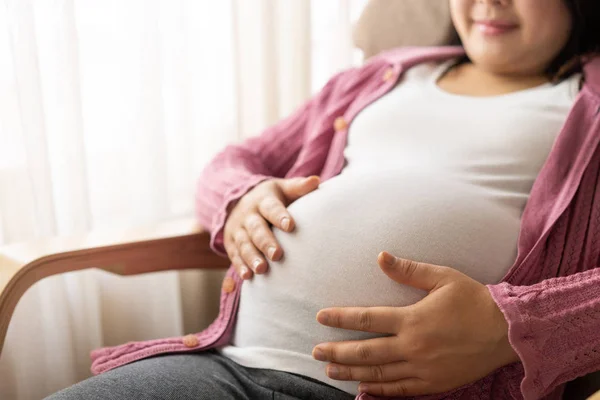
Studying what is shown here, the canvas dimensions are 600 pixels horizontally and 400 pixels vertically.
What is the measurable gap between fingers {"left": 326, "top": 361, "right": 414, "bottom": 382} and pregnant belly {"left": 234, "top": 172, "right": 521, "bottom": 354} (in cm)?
5

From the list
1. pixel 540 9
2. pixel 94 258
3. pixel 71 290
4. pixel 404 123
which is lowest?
pixel 71 290

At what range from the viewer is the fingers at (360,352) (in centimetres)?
83

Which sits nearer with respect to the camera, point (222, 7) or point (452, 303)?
point (452, 303)

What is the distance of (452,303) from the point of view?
823 mm

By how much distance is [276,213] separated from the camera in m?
0.98

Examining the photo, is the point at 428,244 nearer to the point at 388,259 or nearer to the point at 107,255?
the point at 388,259

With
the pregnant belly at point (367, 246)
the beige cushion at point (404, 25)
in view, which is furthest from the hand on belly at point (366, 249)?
the beige cushion at point (404, 25)

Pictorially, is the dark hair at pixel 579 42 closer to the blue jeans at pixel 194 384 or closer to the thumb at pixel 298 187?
the thumb at pixel 298 187

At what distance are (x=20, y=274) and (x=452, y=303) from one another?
59 centimetres

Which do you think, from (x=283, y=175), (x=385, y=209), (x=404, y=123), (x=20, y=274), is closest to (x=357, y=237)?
(x=385, y=209)

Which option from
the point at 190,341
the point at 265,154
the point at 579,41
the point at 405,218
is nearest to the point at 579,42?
the point at 579,41

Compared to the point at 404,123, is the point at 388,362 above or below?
below

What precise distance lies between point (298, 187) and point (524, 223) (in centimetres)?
33

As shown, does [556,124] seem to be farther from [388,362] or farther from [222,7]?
[222,7]
